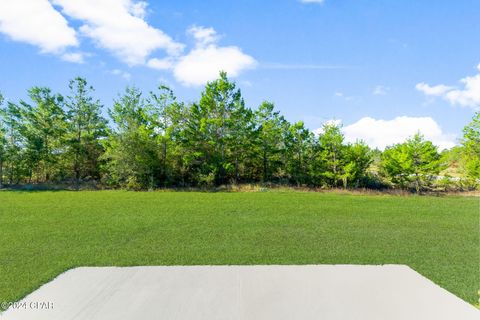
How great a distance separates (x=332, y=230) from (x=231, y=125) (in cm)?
991

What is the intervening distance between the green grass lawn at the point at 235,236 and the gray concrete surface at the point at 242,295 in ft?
1.08

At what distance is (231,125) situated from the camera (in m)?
15.6

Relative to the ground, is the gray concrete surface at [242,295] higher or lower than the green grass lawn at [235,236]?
lower

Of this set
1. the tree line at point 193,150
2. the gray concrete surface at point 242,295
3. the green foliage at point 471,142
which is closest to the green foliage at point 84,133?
the tree line at point 193,150

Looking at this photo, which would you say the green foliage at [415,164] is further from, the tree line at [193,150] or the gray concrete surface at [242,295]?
the gray concrete surface at [242,295]

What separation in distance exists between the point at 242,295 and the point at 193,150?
13.0m

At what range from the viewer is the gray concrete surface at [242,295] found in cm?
310

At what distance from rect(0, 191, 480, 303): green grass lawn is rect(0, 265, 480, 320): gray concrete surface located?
1.08 ft

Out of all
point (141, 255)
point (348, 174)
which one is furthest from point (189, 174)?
point (141, 255)

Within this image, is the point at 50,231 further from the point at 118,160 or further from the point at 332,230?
the point at 118,160

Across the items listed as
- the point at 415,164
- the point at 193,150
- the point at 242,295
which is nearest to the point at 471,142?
the point at 415,164

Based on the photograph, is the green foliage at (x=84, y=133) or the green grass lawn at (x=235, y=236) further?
the green foliage at (x=84, y=133)

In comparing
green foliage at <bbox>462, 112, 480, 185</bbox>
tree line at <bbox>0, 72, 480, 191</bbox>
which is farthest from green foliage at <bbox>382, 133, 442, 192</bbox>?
green foliage at <bbox>462, 112, 480, 185</bbox>

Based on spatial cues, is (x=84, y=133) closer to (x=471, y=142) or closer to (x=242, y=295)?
(x=242, y=295)
